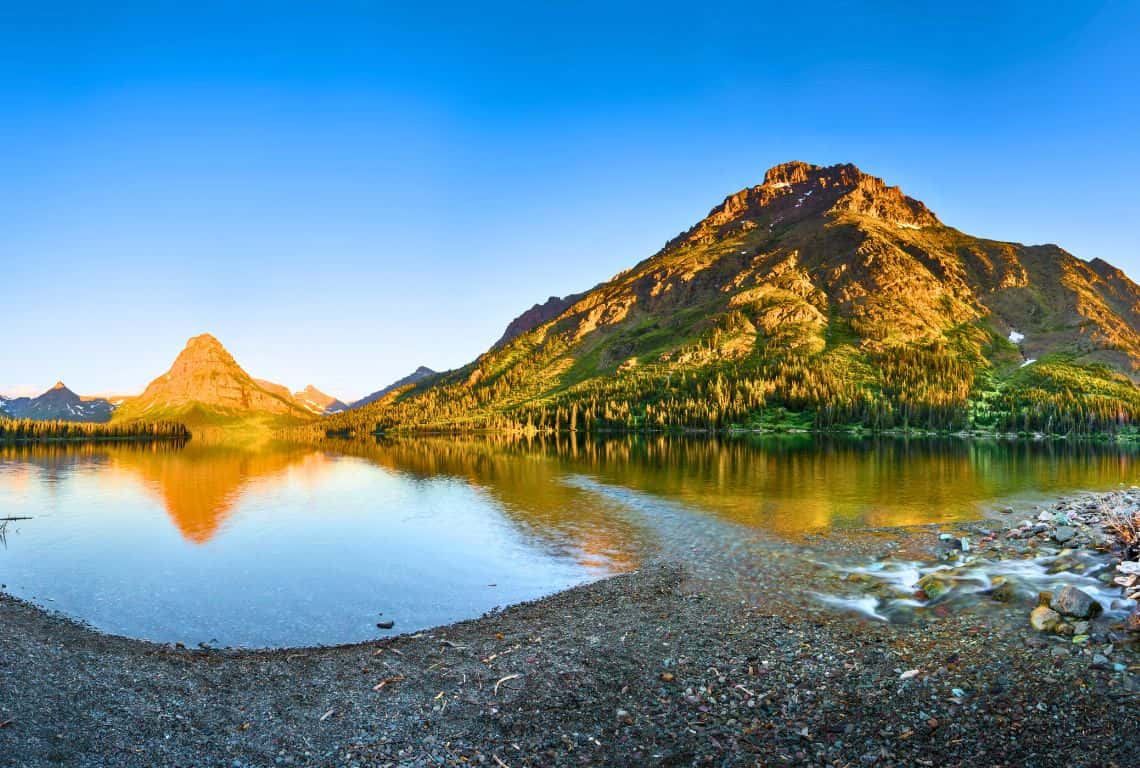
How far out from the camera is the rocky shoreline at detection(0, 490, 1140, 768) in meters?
14.4

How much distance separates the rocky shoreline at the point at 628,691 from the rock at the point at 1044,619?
0.64ft

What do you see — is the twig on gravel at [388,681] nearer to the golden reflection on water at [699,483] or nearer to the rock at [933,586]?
the golden reflection on water at [699,483]

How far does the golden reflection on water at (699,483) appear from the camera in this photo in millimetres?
51156

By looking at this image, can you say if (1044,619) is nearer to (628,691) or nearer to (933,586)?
(933,586)

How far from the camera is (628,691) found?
18078 millimetres

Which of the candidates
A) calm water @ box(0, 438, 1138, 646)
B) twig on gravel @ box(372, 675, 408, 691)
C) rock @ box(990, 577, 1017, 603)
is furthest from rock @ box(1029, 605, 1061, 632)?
twig on gravel @ box(372, 675, 408, 691)

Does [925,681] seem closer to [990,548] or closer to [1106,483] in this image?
[990,548]

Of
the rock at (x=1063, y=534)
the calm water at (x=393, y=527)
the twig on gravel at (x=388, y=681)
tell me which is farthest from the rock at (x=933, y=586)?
the twig on gravel at (x=388, y=681)

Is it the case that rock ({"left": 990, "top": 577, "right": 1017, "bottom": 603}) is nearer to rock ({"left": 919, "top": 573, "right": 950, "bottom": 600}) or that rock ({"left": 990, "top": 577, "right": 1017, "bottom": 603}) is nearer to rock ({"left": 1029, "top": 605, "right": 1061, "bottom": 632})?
rock ({"left": 919, "top": 573, "right": 950, "bottom": 600})

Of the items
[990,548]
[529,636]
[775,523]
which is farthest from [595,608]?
[775,523]

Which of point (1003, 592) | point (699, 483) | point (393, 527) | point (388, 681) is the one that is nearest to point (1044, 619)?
point (1003, 592)

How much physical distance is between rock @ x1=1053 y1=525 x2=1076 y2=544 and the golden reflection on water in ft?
44.5

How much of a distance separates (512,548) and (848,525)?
993 inches

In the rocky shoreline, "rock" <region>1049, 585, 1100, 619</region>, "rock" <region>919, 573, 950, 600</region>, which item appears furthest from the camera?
"rock" <region>919, 573, 950, 600</region>
